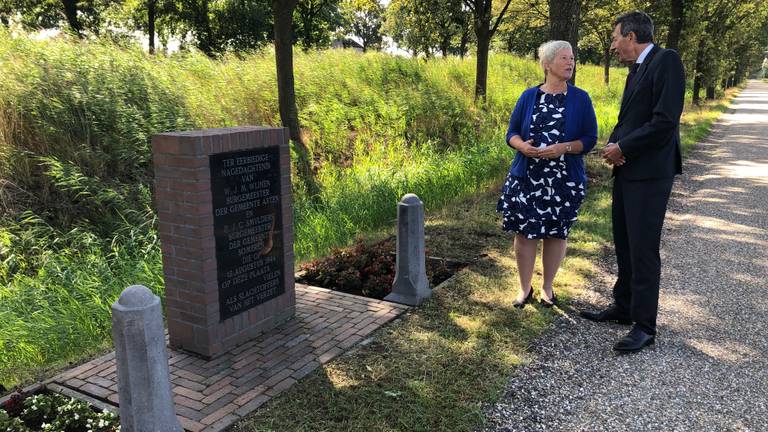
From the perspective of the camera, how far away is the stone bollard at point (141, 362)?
254 cm

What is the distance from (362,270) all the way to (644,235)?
2.55 metres

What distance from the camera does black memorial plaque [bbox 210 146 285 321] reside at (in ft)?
12.3

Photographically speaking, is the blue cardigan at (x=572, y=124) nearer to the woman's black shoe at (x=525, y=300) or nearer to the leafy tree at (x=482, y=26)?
the woman's black shoe at (x=525, y=300)

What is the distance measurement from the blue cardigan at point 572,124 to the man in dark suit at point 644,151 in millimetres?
214

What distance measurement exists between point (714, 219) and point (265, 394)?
6.73 meters

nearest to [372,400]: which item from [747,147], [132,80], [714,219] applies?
[714,219]

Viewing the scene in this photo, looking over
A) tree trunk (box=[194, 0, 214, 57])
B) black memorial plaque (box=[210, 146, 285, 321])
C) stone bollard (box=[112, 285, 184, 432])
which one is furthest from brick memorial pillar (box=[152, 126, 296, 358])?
Answer: tree trunk (box=[194, 0, 214, 57])

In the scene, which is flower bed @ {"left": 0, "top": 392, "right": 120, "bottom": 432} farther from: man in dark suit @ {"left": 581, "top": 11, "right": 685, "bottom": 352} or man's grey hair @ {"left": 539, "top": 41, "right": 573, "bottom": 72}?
man's grey hair @ {"left": 539, "top": 41, "right": 573, "bottom": 72}

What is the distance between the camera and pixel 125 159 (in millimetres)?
7594

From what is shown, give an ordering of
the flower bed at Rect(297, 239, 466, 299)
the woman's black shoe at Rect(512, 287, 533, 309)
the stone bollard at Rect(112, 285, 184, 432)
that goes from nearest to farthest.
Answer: the stone bollard at Rect(112, 285, 184, 432)
the woman's black shoe at Rect(512, 287, 533, 309)
the flower bed at Rect(297, 239, 466, 299)

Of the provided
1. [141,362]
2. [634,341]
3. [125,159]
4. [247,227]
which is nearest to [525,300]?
[634,341]

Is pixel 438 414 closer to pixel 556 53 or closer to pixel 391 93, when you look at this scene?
pixel 556 53

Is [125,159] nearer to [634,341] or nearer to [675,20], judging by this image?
[634,341]

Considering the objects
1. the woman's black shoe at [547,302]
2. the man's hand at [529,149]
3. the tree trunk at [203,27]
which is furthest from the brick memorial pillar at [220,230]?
the tree trunk at [203,27]
